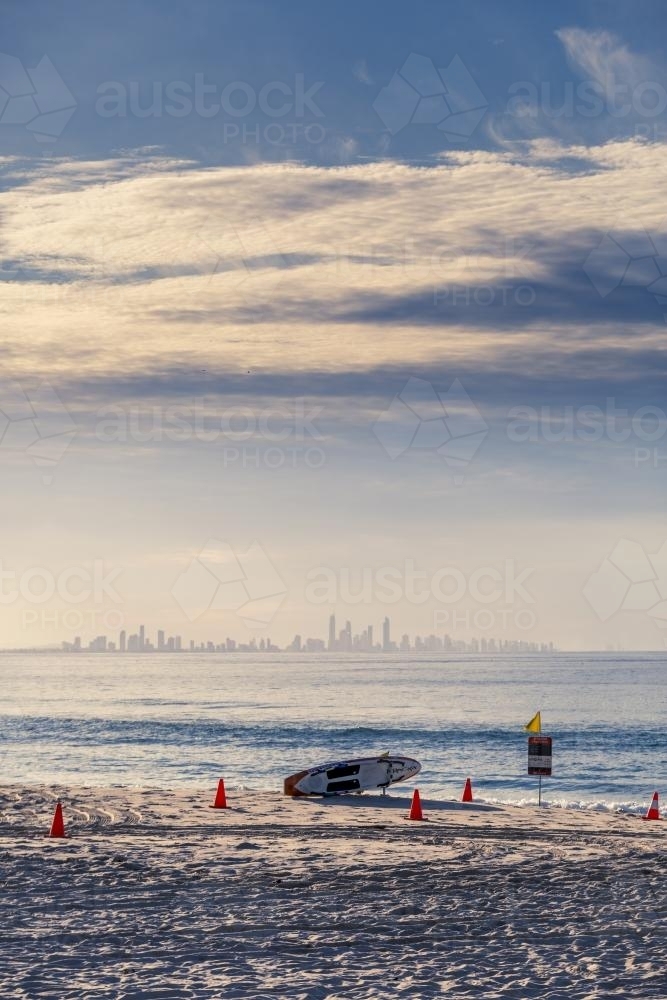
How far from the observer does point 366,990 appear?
967cm

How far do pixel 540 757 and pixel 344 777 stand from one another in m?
5.43

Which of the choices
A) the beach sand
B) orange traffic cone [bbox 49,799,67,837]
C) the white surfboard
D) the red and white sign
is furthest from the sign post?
orange traffic cone [bbox 49,799,67,837]

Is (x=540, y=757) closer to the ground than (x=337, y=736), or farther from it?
farther from it

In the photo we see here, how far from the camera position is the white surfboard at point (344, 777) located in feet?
94.1

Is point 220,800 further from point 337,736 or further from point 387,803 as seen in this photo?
point 337,736

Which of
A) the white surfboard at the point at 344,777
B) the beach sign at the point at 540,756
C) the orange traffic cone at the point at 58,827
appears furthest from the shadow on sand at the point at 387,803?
the orange traffic cone at the point at 58,827

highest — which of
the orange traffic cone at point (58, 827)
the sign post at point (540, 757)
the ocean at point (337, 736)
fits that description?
the sign post at point (540, 757)

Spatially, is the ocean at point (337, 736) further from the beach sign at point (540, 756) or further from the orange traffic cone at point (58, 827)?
the orange traffic cone at point (58, 827)

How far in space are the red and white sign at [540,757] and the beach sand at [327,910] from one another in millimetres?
4159

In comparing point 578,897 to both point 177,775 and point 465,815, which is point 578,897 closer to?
point 465,815

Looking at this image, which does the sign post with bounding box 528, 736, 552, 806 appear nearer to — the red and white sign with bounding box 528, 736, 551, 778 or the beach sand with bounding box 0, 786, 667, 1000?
the red and white sign with bounding box 528, 736, 551, 778

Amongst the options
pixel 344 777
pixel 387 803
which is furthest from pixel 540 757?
pixel 344 777

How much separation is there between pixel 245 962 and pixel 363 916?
2487 mm

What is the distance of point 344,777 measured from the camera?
29000 mm
